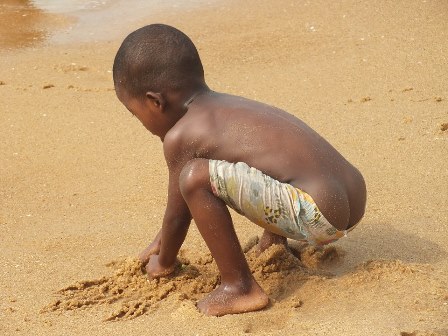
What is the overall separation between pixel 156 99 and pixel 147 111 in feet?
0.28

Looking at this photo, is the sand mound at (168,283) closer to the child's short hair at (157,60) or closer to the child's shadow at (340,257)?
the child's shadow at (340,257)

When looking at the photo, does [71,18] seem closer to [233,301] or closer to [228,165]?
[228,165]

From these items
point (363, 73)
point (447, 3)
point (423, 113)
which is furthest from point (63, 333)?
point (447, 3)

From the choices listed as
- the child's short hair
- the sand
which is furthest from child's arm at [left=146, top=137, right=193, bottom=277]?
the child's short hair

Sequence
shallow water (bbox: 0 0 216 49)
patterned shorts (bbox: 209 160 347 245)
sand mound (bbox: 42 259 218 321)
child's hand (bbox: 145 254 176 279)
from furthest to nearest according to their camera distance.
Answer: shallow water (bbox: 0 0 216 49) < child's hand (bbox: 145 254 176 279) < sand mound (bbox: 42 259 218 321) < patterned shorts (bbox: 209 160 347 245)

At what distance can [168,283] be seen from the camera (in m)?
3.08

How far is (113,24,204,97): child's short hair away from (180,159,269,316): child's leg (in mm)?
329

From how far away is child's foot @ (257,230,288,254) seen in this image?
324 cm

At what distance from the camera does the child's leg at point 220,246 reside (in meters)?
2.73

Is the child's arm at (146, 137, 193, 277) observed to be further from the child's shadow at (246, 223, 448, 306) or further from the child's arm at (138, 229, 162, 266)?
the child's shadow at (246, 223, 448, 306)

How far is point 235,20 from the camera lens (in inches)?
284

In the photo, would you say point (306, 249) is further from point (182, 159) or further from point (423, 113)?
point (423, 113)

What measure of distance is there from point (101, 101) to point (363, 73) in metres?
1.91

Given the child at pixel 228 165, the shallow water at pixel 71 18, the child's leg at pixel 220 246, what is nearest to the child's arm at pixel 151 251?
the child at pixel 228 165
